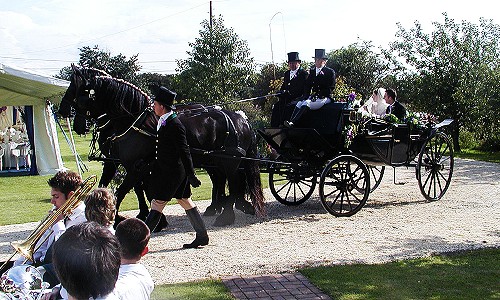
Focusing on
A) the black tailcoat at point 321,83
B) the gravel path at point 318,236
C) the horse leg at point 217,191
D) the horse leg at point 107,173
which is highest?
the black tailcoat at point 321,83

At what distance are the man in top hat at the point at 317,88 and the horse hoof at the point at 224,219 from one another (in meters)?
1.72

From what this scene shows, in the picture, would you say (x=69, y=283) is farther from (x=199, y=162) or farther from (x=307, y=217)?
(x=307, y=217)

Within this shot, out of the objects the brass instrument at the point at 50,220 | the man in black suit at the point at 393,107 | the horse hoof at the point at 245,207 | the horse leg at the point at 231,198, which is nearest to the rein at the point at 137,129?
the horse leg at the point at 231,198

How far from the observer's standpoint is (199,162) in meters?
9.23

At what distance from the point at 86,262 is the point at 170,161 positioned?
15.3 ft

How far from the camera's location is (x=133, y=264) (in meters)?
3.37

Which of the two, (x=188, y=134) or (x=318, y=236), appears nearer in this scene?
(x=318, y=236)

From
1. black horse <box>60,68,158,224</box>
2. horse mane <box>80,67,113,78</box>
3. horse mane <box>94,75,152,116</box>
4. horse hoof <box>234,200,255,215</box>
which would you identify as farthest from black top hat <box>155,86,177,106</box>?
horse hoof <box>234,200,255,215</box>

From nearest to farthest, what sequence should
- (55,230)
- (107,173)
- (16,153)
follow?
(55,230) → (107,173) → (16,153)

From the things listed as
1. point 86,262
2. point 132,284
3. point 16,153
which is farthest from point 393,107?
point 16,153

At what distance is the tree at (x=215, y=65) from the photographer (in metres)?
20.2

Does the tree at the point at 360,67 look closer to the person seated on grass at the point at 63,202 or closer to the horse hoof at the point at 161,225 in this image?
the horse hoof at the point at 161,225

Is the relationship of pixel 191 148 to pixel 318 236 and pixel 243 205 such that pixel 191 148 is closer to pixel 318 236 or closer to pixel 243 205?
pixel 243 205

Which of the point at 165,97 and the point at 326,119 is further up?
the point at 165,97
